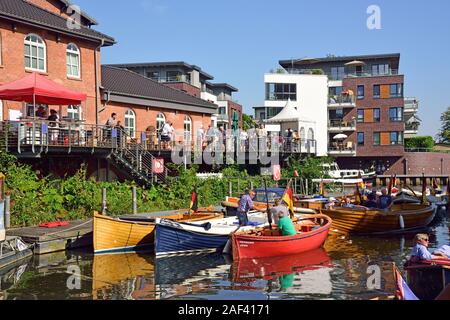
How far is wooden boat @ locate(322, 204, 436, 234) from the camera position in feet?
76.7

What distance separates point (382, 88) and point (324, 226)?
1829 inches

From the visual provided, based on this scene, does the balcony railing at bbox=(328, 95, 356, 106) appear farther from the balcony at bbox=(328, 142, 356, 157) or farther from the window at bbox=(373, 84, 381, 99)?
the balcony at bbox=(328, 142, 356, 157)

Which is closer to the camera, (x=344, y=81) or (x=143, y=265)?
(x=143, y=265)

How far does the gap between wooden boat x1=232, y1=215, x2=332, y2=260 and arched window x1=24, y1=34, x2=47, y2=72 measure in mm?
15272

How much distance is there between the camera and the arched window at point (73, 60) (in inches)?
1168

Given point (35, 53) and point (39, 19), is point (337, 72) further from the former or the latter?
point (35, 53)

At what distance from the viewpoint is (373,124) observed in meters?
63.9

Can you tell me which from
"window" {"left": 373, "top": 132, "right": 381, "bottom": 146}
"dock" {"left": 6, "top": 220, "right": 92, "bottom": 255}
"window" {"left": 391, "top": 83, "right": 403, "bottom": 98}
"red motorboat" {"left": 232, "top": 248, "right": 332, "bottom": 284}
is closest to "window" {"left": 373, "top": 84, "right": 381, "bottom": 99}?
"window" {"left": 391, "top": 83, "right": 403, "bottom": 98}

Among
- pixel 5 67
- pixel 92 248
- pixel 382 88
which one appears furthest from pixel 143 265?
pixel 382 88

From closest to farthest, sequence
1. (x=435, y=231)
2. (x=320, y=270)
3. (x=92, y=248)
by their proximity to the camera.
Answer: (x=320, y=270)
(x=92, y=248)
(x=435, y=231)

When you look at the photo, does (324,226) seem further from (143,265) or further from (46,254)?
(46,254)

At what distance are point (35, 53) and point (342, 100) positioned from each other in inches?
1692

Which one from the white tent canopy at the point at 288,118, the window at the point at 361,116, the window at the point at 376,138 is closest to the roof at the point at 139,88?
the white tent canopy at the point at 288,118

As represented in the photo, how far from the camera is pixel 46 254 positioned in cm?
1842
